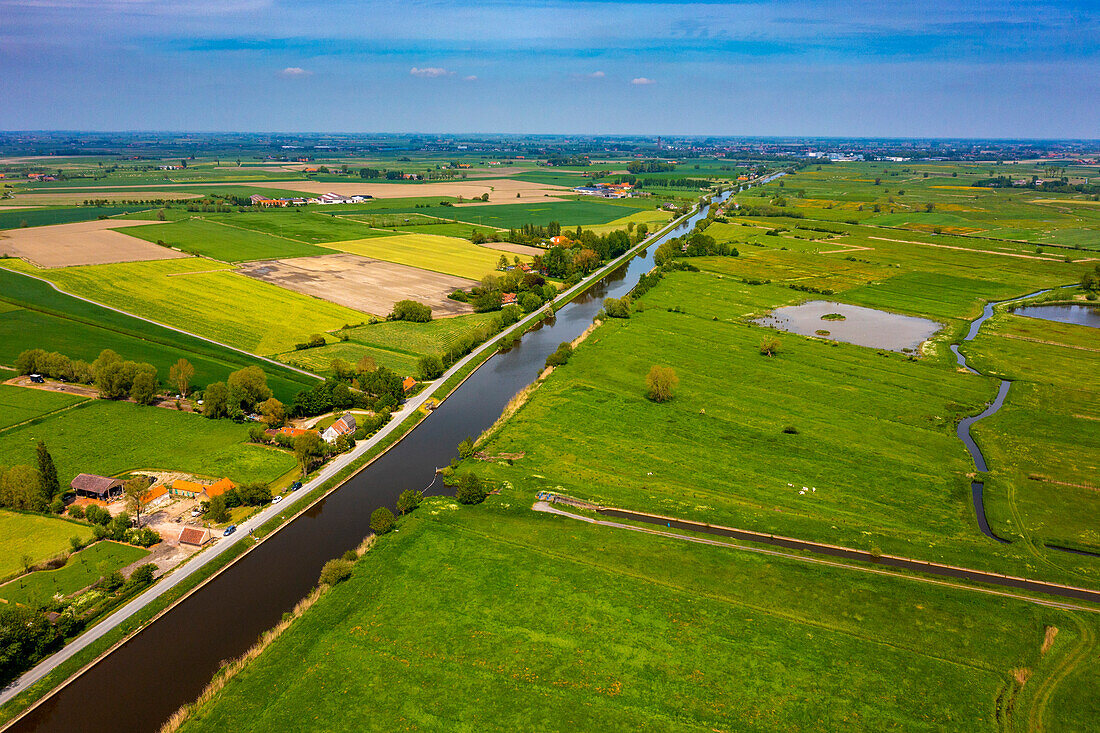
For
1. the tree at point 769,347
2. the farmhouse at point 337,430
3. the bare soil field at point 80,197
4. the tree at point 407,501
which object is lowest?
the tree at point 407,501

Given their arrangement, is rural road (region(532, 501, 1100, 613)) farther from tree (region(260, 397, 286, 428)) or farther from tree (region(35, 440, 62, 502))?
tree (region(35, 440, 62, 502))

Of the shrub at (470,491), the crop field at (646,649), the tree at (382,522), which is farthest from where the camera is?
the shrub at (470,491)

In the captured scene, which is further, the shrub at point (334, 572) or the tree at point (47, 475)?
the tree at point (47, 475)

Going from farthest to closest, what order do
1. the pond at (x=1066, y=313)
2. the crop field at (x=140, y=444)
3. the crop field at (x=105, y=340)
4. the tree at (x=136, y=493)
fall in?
the pond at (x=1066, y=313)
the crop field at (x=105, y=340)
the crop field at (x=140, y=444)
the tree at (x=136, y=493)

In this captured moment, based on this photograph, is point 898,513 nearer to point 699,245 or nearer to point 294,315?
point 294,315

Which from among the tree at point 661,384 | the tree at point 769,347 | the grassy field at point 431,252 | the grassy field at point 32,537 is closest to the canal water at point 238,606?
the grassy field at point 32,537

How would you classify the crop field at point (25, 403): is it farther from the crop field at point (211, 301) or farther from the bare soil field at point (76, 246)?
the bare soil field at point (76, 246)

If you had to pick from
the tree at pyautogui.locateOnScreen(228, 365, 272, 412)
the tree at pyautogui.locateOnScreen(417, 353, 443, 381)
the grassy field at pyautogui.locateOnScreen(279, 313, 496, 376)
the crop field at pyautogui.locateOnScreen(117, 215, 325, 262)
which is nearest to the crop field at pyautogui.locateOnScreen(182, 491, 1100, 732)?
the tree at pyautogui.locateOnScreen(228, 365, 272, 412)
